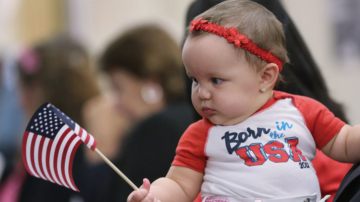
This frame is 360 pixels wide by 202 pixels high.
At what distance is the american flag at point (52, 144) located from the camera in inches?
46.7

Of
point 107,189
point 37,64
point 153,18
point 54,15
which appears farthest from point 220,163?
point 54,15

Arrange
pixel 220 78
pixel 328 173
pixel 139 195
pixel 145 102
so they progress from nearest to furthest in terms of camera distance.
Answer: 1. pixel 139 195
2. pixel 220 78
3. pixel 328 173
4. pixel 145 102

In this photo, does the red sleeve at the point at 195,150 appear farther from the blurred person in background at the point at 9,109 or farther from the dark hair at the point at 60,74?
the blurred person in background at the point at 9,109

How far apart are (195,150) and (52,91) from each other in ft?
8.00

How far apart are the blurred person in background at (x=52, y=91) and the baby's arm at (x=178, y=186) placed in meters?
2.12

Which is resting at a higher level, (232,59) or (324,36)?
(232,59)

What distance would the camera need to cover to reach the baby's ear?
1.20 metres

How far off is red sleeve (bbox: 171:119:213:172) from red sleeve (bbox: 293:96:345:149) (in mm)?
292

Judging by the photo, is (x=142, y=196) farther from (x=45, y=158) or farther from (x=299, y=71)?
(x=299, y=71)

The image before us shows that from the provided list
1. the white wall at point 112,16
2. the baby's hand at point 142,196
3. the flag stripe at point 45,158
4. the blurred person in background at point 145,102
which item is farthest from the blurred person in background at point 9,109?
the baby's hand at point 142,196

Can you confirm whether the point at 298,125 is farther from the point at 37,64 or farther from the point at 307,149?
the point at 37,64

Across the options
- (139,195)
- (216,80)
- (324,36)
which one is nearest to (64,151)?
(139,195)

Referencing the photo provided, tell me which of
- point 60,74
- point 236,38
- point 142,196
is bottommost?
point 60,74

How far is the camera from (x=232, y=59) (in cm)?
114
